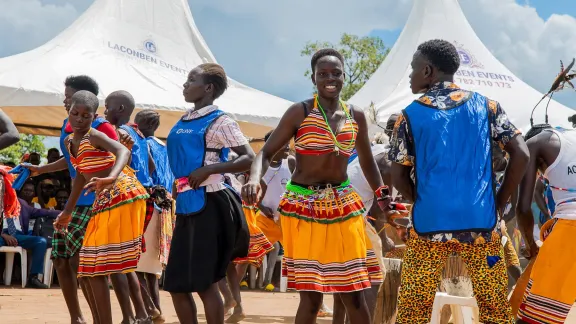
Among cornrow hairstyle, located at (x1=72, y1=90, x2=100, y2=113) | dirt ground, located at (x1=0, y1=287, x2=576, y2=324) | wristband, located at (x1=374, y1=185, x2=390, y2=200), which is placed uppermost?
cornrow hairstyle, located at (x1=72, y1=90, x2=100, y2=113)

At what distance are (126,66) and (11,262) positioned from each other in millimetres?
3725

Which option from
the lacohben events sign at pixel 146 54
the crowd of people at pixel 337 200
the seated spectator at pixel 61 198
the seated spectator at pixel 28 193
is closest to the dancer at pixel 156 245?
the crowd of people at pixel 337 200

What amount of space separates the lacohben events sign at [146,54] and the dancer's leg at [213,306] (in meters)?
9.57

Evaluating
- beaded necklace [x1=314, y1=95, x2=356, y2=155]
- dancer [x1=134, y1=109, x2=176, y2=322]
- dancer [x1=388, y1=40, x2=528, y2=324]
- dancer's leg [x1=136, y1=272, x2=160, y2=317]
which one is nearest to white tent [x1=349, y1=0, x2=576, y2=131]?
dancer [x1=134, y1=109, x2=176, y2=322]

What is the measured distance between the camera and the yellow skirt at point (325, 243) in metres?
4.51

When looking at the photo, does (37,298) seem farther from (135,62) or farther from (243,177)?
(135,62)

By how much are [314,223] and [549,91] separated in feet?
6.47

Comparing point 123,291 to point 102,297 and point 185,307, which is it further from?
point 185,307

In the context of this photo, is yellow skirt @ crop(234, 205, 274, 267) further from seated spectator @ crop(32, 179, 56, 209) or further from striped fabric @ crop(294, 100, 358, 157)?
seated spectator @ crop(32, 179, 56, 209)

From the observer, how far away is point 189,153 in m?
4.95

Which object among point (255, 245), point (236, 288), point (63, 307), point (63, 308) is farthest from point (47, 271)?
point (255, 245)

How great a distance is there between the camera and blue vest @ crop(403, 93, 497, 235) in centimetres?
386

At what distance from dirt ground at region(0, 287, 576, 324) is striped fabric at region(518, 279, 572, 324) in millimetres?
3763

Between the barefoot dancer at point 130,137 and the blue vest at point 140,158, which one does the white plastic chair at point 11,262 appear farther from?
the blue vest at point 140,158
